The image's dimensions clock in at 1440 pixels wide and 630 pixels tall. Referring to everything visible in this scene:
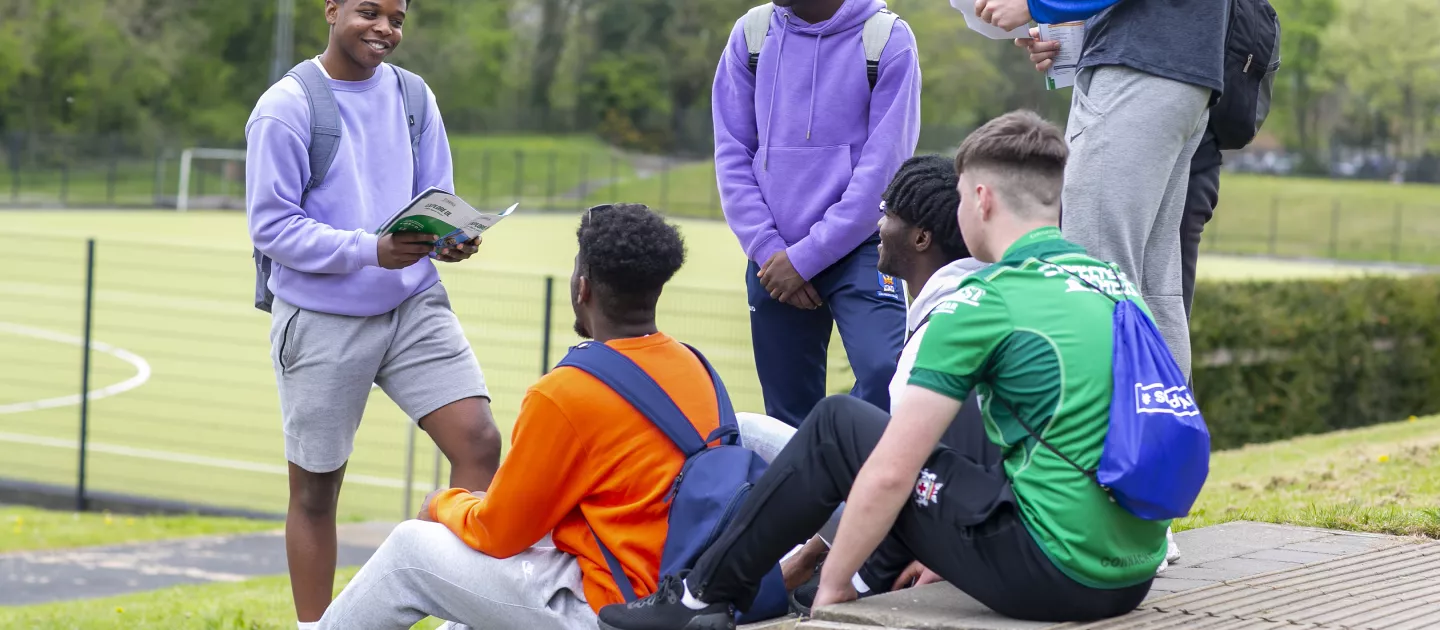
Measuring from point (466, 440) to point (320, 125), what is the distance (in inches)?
39.4

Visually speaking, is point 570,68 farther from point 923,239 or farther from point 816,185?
point 923,239

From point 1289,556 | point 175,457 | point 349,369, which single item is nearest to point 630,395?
point 349,369

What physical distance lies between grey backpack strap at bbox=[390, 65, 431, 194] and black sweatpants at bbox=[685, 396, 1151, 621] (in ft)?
6.22

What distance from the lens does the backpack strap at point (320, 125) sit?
14.4 ft

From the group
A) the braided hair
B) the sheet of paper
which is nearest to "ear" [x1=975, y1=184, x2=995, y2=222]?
the braided hair

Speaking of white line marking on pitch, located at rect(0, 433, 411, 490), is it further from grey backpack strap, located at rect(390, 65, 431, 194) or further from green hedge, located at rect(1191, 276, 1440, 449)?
grey backpack strap, located at rect(390, 65, 431, 194)

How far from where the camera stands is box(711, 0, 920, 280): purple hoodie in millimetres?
4562

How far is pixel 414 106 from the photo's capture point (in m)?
4.65

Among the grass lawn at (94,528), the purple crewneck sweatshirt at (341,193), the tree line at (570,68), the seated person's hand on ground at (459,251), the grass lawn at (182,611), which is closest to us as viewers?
the purple crewneck sweatshirt at (341,193)

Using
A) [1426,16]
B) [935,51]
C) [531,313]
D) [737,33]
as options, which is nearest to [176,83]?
[935,51]

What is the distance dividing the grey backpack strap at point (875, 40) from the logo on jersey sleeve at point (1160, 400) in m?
1.85

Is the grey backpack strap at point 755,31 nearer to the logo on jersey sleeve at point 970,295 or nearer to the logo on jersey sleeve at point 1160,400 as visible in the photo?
the logo on jersey sleeve at point 970,295

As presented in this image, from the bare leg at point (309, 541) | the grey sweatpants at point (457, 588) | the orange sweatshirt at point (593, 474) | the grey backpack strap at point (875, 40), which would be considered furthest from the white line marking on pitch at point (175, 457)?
the orange sweatshirt at point (593, 474)

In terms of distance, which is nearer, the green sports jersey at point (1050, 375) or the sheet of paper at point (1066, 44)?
the green sports jersey at point (1050, 375)
